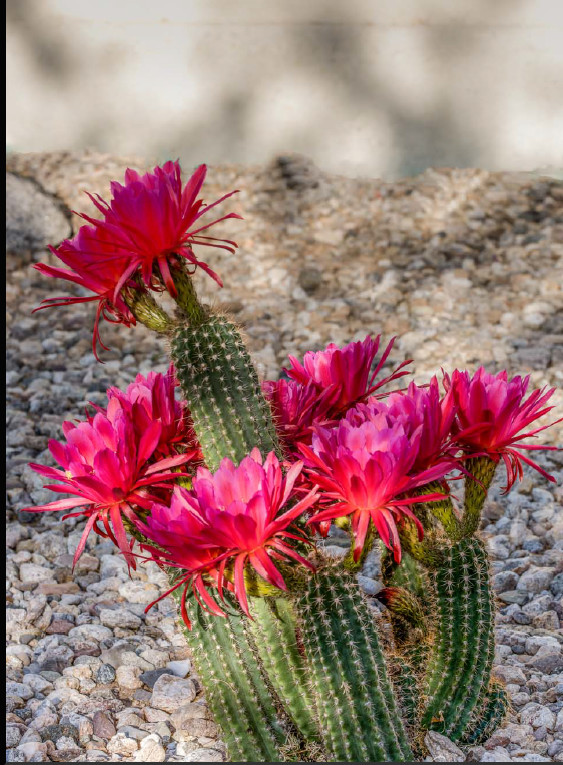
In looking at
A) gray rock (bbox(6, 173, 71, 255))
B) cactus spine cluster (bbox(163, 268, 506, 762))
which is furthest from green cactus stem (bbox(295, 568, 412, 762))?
gray rock (bbox(6, 173, 71, 255))

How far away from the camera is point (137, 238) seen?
1089mm

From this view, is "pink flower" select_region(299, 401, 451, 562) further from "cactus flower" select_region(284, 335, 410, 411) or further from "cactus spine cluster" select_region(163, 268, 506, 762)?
"cactus flower" select_region(284, 335, 410, 411)

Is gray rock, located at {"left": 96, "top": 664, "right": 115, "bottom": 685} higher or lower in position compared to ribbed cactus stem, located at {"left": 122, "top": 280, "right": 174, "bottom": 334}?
lower

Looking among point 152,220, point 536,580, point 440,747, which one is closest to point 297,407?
point 152,220

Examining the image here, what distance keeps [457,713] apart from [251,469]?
2.14 feet

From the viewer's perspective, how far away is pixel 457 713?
54.2 inches

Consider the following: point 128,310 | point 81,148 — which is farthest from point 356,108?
point 128,310

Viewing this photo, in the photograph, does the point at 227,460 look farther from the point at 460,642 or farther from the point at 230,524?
the point at 460,642

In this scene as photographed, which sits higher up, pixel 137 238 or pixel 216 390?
pixel 137 238

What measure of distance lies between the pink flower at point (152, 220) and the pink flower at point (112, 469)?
211 millimetres

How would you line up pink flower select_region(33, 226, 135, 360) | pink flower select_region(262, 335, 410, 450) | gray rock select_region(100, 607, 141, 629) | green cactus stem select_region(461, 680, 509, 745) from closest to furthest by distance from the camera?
1. pink flower select_region(33, 226, 135, 360)
2. pink flower select_region(262, 335, 410, 450)
3. green cactus stem select_region(461, 680, 509, 745)
4. gray rock select_region(100, 607, 141, 629)

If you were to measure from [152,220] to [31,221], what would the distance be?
3.39 meters

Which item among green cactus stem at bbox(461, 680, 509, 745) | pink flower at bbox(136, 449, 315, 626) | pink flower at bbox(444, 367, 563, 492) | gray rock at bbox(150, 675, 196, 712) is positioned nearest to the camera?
pink flower at bbox(136, 449, 315, 626)

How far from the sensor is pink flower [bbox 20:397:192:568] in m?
1.13
